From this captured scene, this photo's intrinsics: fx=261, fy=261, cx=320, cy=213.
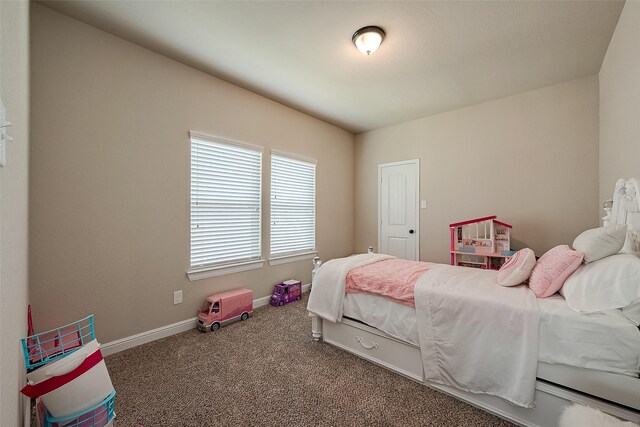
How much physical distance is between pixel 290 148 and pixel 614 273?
347 cm

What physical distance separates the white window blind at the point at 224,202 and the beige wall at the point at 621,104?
3.45 metres

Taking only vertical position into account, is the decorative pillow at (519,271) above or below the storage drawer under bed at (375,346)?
above

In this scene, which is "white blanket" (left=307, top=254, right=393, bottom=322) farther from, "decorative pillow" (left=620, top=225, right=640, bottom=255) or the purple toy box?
"decorative pillow" (left=620, top=225, right=640, bottom=255)

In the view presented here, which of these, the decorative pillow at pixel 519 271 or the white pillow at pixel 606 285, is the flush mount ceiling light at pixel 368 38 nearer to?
the decorative pillow at pixel 519 271

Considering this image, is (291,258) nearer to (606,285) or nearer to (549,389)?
(549,389)

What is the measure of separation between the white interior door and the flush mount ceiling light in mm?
2348

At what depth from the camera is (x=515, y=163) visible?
344 centimetres

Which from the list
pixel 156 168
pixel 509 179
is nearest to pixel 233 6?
pixel 156 168

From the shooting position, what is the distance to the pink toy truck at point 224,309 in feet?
8.96

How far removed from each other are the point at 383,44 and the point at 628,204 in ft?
7.33

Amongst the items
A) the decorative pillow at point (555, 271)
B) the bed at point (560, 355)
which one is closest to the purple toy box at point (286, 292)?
the bed at point (560, 355)

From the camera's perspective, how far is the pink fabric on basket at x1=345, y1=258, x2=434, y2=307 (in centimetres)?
197

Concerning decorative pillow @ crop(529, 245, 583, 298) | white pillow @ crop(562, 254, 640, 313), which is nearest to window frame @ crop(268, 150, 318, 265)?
decorative pillow @ crop(529, 245, 583, 298)

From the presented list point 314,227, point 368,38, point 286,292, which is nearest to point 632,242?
point 368,38
